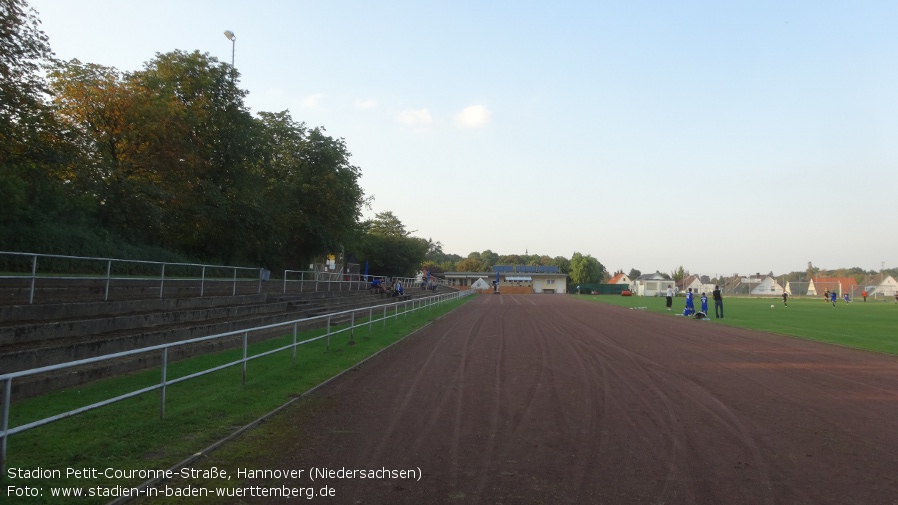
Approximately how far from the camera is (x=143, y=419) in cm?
636

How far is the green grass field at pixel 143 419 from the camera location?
484 centimetres

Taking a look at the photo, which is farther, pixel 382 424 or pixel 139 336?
pixel 139 336

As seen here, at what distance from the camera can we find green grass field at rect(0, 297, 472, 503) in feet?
15.9

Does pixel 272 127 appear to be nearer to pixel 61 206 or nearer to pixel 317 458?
pixel 61 206

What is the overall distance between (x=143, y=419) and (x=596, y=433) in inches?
197

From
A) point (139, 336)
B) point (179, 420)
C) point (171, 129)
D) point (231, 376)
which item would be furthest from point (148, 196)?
point (179, 420)

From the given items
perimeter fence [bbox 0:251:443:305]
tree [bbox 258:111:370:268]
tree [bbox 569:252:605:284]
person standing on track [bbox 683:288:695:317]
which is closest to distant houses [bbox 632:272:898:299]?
tree [bbox 569:252:605:284]

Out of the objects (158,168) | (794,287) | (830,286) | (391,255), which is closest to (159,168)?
(158,168)

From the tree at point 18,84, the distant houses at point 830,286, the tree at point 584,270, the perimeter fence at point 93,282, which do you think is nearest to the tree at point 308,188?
the perimeter fence at point 93,282

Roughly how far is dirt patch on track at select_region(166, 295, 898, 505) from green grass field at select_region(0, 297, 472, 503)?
502 mm

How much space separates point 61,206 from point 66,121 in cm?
545

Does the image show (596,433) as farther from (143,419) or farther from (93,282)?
(93,282)

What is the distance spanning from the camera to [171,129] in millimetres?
23547

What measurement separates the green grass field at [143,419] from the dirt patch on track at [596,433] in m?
0.50
